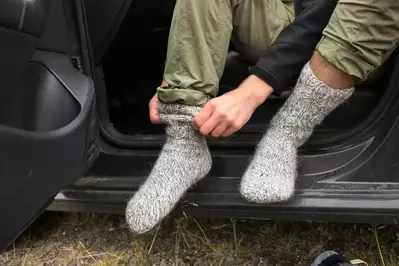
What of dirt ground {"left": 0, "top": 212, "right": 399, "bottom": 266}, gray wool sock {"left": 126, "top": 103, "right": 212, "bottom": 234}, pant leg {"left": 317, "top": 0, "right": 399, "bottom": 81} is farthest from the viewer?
dirt ground {"left": 0, "top": 212, "right": 399, "bottom": 266}

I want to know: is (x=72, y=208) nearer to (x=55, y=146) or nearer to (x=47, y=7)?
(x=55, y=146)

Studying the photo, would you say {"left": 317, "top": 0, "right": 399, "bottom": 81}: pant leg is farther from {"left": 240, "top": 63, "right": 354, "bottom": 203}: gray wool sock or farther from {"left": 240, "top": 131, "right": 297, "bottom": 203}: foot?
{"left": 240, "top": 131, "right": 297, "bottom": 203}: foot

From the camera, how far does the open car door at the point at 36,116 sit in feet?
2.85

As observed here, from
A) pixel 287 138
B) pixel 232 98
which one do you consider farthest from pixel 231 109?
pixel 287 138

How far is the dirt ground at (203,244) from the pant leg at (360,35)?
41cm

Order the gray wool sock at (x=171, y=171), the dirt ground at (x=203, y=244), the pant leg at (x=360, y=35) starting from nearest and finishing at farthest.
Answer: the pant leg at (x=360, y=35) → the gray wool sock at (x=171, y=171) → the dirt ground at (x=203, y=244)

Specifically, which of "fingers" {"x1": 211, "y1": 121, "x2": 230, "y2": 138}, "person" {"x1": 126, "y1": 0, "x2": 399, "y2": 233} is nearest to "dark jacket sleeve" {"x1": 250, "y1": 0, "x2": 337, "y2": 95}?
"person" {"x1": 126, "y1": 0, "x2": 399, "y2": 233}

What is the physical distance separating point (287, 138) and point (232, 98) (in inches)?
5.2

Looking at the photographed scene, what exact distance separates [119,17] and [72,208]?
42cm

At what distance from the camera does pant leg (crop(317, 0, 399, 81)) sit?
979mm

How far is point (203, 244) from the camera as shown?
4.27ft

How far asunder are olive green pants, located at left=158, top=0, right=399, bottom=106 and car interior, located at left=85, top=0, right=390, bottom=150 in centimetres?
16

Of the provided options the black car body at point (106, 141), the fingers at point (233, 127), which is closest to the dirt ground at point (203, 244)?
the black car body at point (106, 141)

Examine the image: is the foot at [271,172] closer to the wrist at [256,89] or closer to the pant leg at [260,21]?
the wrist at [256,89]
